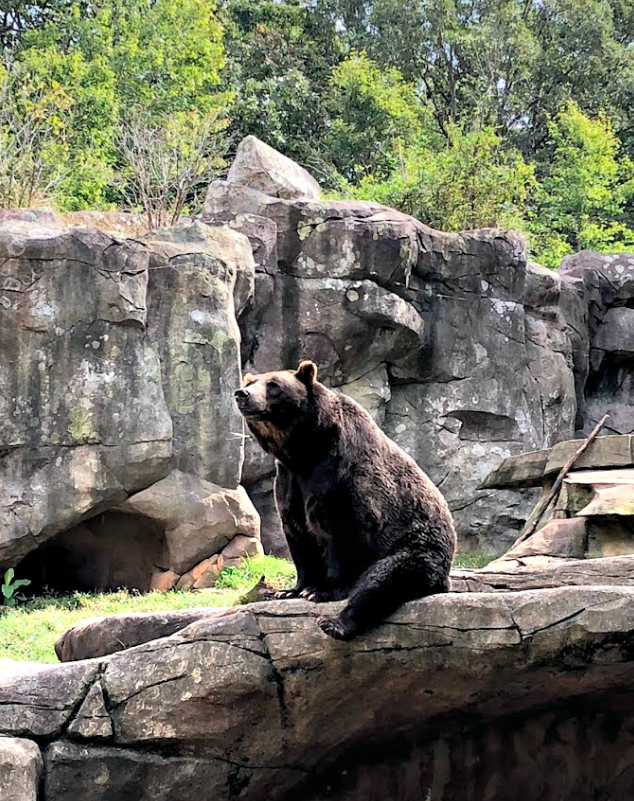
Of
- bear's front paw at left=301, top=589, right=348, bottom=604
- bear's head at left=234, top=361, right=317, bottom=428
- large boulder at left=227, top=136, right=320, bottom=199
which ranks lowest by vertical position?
bear's front paw at left=301, top=589, right=348, bottom=604

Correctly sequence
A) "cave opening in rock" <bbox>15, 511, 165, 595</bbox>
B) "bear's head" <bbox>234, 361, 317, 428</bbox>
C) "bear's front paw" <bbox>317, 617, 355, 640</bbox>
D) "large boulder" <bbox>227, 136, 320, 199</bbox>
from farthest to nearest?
"large boulder" <bbox>227, 136, 320, 199</bbox>
"cave opening in rock" <bbox>15, 511, 165, 595</bbox>
"bear's head" <bbox>234, 361, 317, 428</bbox>
"bear's front paw" <bbox>317, 617, 355, 640</bbox>

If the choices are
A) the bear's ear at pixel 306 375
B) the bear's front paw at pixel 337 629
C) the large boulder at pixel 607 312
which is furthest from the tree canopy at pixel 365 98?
the bear's front paw at pixel 337 629

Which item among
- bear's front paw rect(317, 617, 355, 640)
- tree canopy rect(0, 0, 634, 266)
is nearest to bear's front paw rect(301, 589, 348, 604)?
bear's front paw rect(317, 617, 355, 640)

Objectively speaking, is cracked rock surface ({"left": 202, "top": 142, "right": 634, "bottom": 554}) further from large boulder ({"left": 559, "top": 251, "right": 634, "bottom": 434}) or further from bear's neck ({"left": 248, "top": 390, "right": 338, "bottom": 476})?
bear's neck ({"left": 248, "top": 390, "right": 338, "bottom": 476})

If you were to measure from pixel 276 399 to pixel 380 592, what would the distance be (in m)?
1.22

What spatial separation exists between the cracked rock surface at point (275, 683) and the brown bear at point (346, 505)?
0.57 ft

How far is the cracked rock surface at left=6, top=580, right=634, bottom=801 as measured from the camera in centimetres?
528

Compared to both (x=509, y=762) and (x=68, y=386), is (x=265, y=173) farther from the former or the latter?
(x=509, y=762)

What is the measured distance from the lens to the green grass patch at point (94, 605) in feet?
30.3

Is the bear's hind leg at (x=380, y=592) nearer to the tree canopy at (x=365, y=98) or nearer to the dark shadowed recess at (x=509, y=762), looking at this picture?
the dark shadowed recess at (x=509, y=762)

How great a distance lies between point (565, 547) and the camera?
8.40m

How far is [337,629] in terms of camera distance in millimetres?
5211

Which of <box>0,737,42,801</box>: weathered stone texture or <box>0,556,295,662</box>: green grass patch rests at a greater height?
<box>0,737,42,801</box>: weathered stone texture

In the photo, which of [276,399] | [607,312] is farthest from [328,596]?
[607,312]
